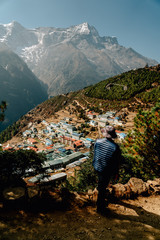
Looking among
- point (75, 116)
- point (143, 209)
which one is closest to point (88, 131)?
point (75, 116)

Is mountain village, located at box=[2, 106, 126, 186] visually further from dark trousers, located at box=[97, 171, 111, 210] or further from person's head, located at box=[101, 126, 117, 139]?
person's head, located at box=[101, 126, 117, 139]

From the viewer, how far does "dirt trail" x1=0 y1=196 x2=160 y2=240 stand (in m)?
3.99

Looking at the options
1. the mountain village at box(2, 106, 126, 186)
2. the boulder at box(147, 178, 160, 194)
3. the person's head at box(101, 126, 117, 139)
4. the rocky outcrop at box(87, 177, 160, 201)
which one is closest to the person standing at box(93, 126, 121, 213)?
the person's head at box(101, 126, 117, 139)

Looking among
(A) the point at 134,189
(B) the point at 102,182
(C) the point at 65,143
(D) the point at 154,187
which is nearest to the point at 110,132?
(B) the point at 102,182

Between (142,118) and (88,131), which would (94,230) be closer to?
(142,118)

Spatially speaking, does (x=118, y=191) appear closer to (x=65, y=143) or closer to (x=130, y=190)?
(x=130, y=190)

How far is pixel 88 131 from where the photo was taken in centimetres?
6912

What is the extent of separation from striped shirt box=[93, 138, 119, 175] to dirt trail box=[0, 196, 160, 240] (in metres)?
1.75

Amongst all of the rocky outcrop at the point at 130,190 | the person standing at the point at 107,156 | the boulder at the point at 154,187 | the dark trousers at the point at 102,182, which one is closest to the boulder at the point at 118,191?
the rocky outcrop at the point at 130,190

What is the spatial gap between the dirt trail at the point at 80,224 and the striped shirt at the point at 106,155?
68.8 inches

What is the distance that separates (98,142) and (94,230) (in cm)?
255

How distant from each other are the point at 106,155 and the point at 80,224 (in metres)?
2.32

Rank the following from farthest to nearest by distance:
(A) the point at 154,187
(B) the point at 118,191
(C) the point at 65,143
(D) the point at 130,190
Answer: (C) the point at 65,143, (A) the point at 154,187, (D) the point at 130,190, (B) the point at 118,191

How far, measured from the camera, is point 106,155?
13.9ft
